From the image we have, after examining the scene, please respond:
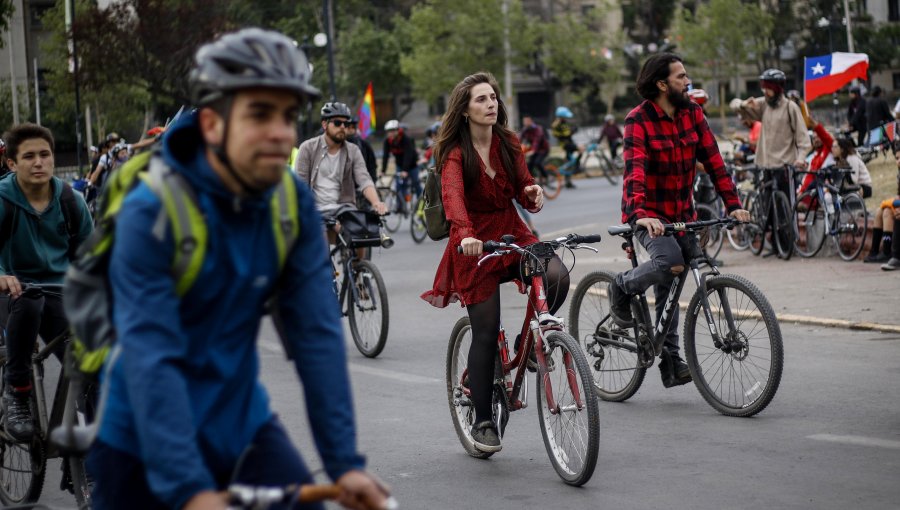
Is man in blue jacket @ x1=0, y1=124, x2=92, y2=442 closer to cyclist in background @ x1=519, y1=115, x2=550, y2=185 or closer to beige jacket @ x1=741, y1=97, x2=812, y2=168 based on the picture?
beige jacket @ x1=741, y1=97, x2=812, y2=168

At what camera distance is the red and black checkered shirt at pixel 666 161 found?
7617 millimetres

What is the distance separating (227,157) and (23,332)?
12.1 feet

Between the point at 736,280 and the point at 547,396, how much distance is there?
1.58 meters

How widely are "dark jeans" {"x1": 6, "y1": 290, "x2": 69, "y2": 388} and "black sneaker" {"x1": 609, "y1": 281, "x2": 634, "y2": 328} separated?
3088mm

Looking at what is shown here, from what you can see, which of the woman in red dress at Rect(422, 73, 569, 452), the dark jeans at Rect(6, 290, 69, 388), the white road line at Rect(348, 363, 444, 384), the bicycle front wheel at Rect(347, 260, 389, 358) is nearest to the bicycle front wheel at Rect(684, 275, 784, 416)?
the woman in red dress at Rect(422, 73, 569, 452)

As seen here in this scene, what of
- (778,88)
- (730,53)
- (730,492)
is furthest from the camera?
(730,53)

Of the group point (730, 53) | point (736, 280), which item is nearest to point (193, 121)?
point (736, 280)

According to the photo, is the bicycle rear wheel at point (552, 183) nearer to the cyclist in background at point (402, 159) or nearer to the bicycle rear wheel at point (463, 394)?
the cyclist in background at point (402, 159)

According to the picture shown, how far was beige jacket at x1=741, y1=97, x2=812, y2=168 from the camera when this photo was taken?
49.1 ft

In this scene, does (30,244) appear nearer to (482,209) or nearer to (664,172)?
(482,209)

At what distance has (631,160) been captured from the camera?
761 centimetres

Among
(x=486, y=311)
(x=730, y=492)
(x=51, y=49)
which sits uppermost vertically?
(x=51, y=49)

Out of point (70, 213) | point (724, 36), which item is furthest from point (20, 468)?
point (724, 36)

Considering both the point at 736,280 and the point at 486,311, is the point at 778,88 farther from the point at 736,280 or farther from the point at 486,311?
the point at 486,311
